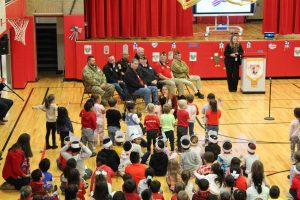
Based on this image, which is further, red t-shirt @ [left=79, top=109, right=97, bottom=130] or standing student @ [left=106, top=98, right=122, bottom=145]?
standing student @ [left=106, top=98, right=122, bottom=145]

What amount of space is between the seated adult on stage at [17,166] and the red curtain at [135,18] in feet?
41.7

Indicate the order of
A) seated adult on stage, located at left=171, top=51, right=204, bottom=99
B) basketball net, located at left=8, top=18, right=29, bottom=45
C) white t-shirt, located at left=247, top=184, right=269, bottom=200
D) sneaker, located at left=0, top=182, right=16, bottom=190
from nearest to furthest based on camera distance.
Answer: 1. white t-shirt, located at left=247, top=184, right=269, bottom=200
2. sneaker, located at left=0, top=182, right=16, bottom=190
3. seated adult on stage, located at left=171, top=51, right=204, bottom=99
4. basketball net, located at left=8, top=18, right=29, bottom=45

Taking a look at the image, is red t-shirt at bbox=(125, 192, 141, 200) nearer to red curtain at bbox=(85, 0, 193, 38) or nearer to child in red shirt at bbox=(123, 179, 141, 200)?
child in red shirt at bbox=(123, 179, 141, 200)

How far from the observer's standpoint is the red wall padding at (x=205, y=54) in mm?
24656

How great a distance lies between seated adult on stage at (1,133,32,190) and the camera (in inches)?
512

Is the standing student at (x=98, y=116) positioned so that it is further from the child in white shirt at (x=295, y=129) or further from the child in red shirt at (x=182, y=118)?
the child in white shirt at (x=295, y=129)

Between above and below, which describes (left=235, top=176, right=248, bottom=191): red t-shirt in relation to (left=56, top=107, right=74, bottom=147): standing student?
below

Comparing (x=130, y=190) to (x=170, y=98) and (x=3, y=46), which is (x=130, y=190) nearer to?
(x=170, y=98)

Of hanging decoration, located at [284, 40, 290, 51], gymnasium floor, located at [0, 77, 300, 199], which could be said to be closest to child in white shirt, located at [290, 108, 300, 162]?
gymnasium floor, located at [0, 77, 300, 199]

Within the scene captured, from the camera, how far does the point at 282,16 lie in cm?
2639

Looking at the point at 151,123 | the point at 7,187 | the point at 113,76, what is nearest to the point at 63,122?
the point at 151,123

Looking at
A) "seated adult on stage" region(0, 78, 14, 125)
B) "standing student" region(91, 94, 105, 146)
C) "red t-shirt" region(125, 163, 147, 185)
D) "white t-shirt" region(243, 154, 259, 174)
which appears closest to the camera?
"red t-shirt" region(125, 163, 147, 185)

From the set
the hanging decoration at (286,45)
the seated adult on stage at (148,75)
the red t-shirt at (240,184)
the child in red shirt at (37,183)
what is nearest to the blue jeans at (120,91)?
the seated adult on stage at (148,75)

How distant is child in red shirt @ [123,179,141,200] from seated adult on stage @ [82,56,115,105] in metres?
9.56
